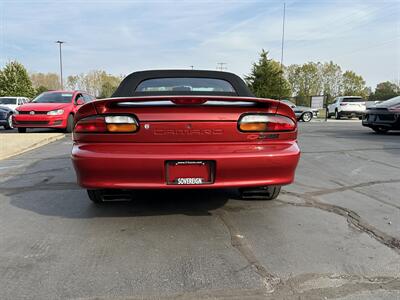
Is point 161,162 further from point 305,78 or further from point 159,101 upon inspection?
point 305,78

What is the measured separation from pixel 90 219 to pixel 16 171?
2962mm

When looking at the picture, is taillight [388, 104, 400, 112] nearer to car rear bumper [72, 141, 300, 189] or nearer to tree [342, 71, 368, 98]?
car rear bumper [72, 141, 300, 189]

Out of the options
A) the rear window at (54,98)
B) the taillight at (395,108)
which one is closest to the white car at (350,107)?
the taillight at (395,108)

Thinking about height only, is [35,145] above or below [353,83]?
below

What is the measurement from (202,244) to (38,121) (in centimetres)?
987

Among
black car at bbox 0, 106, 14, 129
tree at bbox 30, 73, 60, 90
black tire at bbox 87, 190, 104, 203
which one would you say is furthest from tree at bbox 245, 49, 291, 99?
tree at bbox 30, 73, 60, 90

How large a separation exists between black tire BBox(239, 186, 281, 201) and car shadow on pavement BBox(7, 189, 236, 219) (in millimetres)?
351

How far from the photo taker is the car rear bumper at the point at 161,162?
2928 mm

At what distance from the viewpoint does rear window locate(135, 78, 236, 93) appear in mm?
4391

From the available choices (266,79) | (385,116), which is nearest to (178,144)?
(385,116)

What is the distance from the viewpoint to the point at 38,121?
11188mm

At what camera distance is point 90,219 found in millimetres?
3459

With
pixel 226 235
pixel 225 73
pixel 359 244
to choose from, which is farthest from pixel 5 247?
pixel 225 73

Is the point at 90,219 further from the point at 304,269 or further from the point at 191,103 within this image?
the point at 304,269
